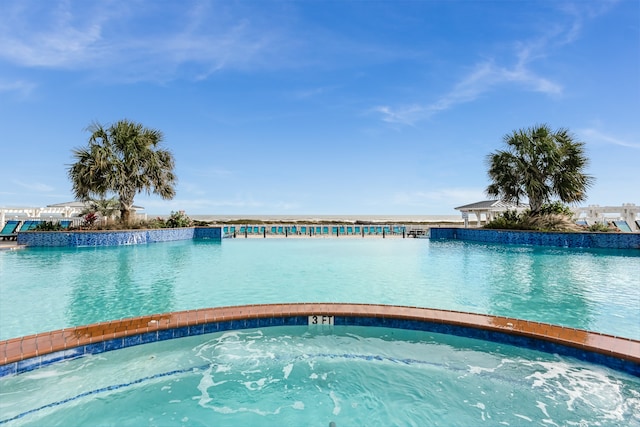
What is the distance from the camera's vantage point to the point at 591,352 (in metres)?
3.15

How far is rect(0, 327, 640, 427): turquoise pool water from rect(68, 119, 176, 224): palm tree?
54.4 feet

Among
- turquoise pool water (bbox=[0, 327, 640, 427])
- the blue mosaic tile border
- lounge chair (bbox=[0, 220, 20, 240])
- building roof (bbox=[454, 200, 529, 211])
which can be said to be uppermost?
building roof (bbox=[454, 200, 529, 211])

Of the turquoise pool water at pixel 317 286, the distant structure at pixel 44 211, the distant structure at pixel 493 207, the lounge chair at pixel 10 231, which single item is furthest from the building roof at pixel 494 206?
the lounge chair at pixel 10 231

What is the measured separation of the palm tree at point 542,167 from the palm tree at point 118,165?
20.7m

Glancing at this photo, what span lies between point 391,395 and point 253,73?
16950 millimetres

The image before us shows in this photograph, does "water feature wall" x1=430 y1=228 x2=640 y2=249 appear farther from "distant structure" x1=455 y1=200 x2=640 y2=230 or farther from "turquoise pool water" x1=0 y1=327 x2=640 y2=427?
"turquoise pool water" x1=0 y1=327 x2=640 y2=427

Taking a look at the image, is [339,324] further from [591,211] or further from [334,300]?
[591,211]

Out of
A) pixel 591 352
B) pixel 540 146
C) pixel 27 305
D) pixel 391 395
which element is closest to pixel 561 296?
pixel 591 352

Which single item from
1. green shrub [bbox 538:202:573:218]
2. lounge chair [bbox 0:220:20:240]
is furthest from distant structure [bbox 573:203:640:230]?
lounge chair [bbox 0:220:20:240]

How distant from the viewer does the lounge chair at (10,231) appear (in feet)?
51.7

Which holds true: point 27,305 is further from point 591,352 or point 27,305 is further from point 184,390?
point 591,352

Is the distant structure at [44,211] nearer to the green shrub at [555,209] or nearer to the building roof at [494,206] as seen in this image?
the building roof at [494,206]

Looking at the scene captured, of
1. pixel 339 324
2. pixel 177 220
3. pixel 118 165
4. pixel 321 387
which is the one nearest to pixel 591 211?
pixel 339 324

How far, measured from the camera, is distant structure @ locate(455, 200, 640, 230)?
62.5 ft
